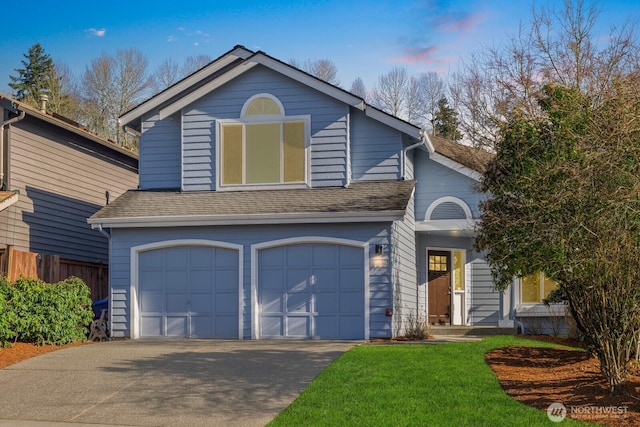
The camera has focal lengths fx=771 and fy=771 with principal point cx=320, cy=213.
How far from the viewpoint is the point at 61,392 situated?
1149cm

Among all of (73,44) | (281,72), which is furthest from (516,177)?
(73,44)

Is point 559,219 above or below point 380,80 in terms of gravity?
below

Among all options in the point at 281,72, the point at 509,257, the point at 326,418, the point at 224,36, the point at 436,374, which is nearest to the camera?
the point at 326,418

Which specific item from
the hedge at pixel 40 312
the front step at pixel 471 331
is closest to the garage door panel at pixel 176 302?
the hedge at pixel 40 312

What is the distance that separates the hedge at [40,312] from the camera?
591 inches

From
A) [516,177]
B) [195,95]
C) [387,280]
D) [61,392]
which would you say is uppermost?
[195,95]

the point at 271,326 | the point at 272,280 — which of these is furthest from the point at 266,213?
the point at 271,326

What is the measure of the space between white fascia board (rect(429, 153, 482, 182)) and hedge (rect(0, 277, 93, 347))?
31.1 feet

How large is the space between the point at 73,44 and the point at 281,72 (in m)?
22.4

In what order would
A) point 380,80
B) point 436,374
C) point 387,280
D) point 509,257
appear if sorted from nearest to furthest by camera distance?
1. point 436,374
2. point 509,257
3. point 387,280
4. point 380,80

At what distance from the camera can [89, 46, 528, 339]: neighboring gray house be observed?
17.2 m

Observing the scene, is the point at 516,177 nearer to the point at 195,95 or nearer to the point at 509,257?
the point at 509,257

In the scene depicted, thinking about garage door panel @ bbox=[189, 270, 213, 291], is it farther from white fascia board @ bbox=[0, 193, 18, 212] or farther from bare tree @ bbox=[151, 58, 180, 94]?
bare tree @ bbox=[151, 58, 180, 94]

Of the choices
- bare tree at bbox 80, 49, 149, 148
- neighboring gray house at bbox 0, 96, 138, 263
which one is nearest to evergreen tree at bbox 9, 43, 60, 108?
bare tree at bbox 80, 49, 149, 148
